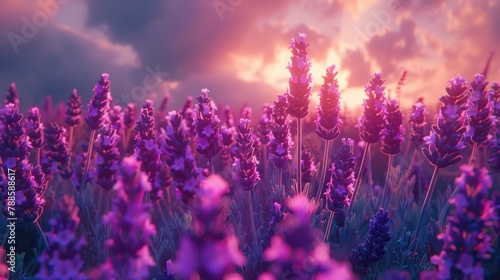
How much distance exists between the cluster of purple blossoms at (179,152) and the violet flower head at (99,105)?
7.47 feet

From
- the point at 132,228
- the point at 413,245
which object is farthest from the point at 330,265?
the point at 413,245

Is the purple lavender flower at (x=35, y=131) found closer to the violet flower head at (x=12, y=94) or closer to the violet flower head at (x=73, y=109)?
the violet flower head at (x=73, y=109)

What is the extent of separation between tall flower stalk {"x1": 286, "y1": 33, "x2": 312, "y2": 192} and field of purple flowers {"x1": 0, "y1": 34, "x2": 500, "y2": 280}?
0.03 feet

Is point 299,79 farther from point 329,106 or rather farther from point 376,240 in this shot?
point 376,240

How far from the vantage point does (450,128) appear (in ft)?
11.4

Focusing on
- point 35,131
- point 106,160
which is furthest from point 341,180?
point 35,131

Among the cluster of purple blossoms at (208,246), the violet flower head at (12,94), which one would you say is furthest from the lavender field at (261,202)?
the violet flower head at (12,94)

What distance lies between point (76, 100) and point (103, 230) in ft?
7.33

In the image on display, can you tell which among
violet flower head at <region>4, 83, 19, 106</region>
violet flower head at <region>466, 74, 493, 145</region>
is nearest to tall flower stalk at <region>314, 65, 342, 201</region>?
violet flower head at <region>466, 74, 493, 145</region>

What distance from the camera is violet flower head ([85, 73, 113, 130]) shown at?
520cm

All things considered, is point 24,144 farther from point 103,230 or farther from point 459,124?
point 459,124

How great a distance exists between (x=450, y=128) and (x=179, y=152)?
207 centimetres

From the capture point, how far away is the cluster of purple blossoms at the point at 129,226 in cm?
166

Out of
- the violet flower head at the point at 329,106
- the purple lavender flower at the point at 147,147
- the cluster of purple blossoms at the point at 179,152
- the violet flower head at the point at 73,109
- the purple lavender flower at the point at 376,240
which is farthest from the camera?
the violet flower head at the point at 73,109
